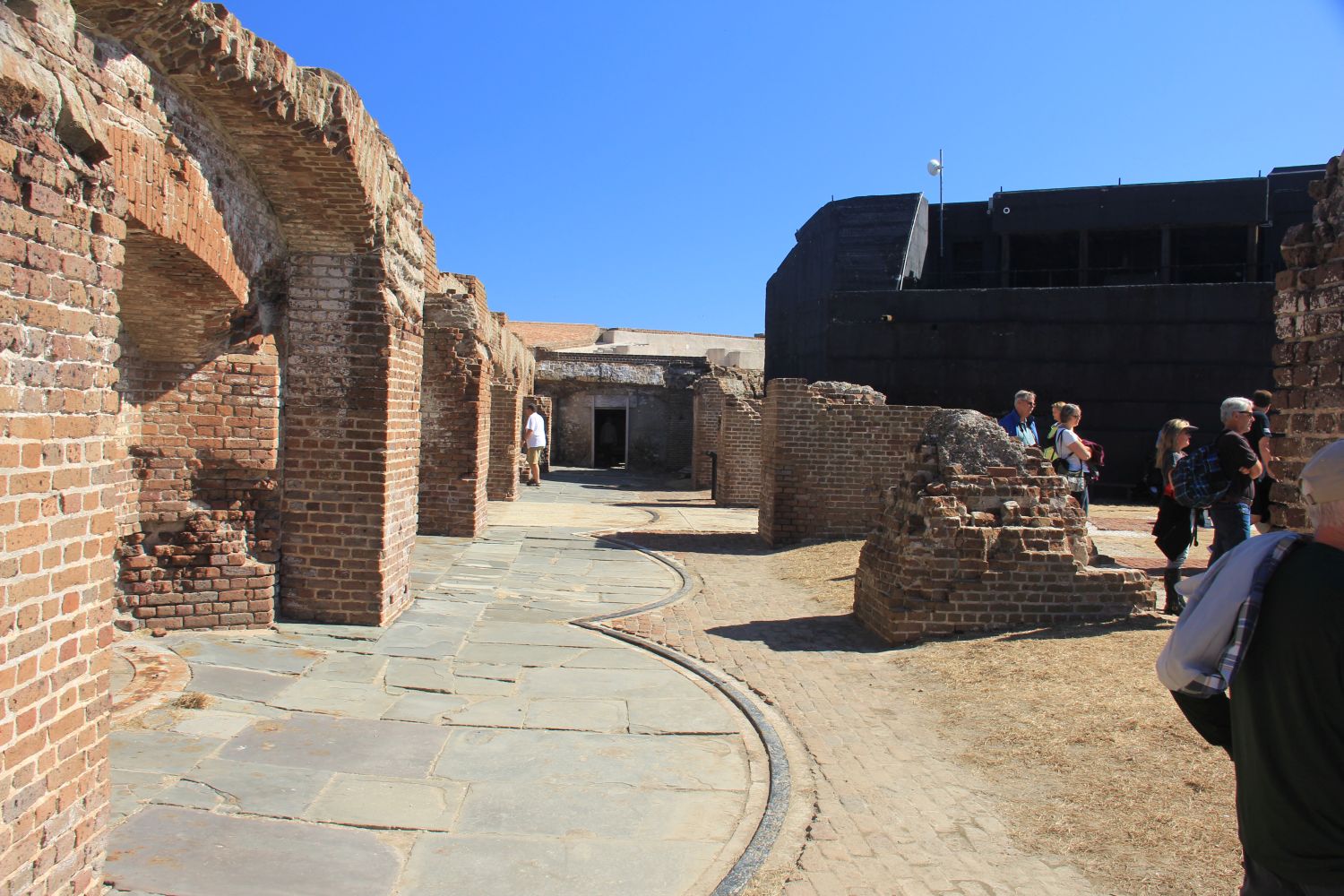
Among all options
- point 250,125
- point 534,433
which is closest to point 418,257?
point 250,125

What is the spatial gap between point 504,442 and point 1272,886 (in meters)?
15.3

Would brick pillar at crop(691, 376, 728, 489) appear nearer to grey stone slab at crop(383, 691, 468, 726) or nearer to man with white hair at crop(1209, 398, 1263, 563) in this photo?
man with white hair at crop(1209, 398, 1263, 563)

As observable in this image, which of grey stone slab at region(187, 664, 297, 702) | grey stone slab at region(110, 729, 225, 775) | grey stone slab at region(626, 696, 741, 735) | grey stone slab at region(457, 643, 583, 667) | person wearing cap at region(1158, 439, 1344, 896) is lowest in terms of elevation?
grey stone slab at region(626, 696, 741, 735)

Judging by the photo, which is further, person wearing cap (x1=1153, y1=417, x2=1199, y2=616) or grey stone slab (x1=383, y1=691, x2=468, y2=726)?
person wearing cap (x1=1153, y1=417, x2=1199, y2=616)

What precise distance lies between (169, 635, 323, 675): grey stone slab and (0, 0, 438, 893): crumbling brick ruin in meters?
0.42

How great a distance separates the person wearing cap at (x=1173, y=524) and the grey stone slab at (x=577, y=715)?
4410 millimetres

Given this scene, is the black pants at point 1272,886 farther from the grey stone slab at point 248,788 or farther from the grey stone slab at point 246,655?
the grey stone slab at point 246,655

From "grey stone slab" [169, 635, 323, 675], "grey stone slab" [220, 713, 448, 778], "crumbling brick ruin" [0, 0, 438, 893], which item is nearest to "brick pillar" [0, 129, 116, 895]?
"crumbling brick ruin" [0, 0, 438, 893]

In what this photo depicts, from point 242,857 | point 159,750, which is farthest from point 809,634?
point 242,857

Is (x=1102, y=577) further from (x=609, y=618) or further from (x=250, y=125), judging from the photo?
(x=250, y=125)

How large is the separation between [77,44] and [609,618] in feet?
17.8

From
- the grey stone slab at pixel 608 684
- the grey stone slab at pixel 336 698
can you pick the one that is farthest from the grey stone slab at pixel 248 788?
the grey stone slab at pixel 608 684

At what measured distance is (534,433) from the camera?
2117 cm

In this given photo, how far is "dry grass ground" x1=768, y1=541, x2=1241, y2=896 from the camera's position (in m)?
3.58
